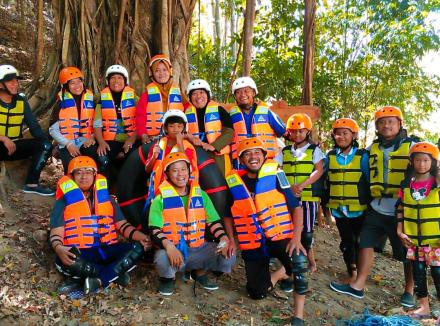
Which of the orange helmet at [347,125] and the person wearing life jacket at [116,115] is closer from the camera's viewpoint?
the orange helmet at [347,125]

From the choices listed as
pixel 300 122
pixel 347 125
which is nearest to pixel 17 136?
pixel 300 122

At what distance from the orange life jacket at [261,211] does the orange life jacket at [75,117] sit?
6.77 ft

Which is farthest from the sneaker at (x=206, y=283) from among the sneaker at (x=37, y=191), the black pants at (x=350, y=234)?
the sneaker at (x=37, y=191)

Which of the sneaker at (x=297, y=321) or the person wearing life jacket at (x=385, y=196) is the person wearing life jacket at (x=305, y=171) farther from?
the sneaker at (x=297, y=321)

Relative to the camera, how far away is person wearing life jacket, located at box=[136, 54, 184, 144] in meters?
5.05

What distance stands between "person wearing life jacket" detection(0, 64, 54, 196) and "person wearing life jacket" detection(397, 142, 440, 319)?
12.9ft

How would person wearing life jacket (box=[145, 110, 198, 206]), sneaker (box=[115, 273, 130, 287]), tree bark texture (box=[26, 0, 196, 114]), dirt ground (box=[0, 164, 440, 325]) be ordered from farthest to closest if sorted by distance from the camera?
1. tree bark texture (box=[26, 0, 196, 114])
2. person wearing life jacket (box=[145, 110, 198, 206])
3. sneaker (box=[115, 273, 130, 287])
4. dirt ground (box=[0, 164, 440, 325])

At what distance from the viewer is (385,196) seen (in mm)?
4520

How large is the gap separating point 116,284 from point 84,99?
2280mm

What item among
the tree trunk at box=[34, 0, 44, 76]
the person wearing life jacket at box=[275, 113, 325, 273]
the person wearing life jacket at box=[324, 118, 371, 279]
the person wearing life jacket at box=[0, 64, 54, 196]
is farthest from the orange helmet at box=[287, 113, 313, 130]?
the tree trunk at box=[34, 0, 44, 76]

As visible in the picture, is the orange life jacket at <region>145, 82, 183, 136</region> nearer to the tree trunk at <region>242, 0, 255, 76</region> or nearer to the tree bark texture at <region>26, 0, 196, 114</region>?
the tree bark texture at <region>26, 0, 196, 114</region>

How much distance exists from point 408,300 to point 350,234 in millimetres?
860

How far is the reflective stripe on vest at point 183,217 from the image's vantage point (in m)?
3.98

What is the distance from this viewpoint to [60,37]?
6180 mm
